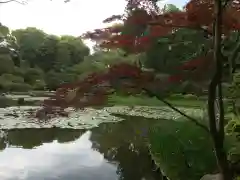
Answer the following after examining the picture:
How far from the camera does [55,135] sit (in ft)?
27.5

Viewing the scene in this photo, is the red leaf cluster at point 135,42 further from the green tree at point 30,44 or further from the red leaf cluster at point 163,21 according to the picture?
the green tree at point 30,44

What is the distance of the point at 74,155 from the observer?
6371 mm

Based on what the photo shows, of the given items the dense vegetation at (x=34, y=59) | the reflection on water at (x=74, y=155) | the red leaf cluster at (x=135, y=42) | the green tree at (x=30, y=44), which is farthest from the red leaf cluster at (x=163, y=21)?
the green tree at (x=30, y=44)

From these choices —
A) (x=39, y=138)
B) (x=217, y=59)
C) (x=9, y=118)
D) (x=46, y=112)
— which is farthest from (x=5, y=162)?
(x=9, y=118)

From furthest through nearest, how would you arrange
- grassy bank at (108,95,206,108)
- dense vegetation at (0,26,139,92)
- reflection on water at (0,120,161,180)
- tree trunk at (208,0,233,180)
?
dense vegetation at (0,26,139,92) → grassy bank at (108,95,206,108) → reflection on water at (0,120,161,180) → tree trunk at (208,0,233,180)

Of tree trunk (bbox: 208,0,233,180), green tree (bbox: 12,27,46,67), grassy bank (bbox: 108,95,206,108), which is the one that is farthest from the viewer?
green tree (bbox: 12,27,46,67)

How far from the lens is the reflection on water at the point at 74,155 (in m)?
5.21

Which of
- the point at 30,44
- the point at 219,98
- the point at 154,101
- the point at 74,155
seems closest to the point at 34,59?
the point at 30,44

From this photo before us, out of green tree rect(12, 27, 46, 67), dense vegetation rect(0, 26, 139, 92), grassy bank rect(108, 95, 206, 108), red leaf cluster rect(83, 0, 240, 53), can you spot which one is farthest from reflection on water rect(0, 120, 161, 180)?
green tree rect(12, 27, 46, 67)

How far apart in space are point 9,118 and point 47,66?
2264 cm

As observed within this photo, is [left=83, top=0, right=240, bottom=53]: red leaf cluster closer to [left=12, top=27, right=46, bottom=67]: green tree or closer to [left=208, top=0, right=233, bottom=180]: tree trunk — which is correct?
[left=208, top=0, right=233, bottom=180]: tree trunk

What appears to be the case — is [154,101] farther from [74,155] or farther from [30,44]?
[30,44]

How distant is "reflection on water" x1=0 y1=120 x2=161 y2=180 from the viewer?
17.1ft

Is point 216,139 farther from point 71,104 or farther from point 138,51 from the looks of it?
point 71,104
